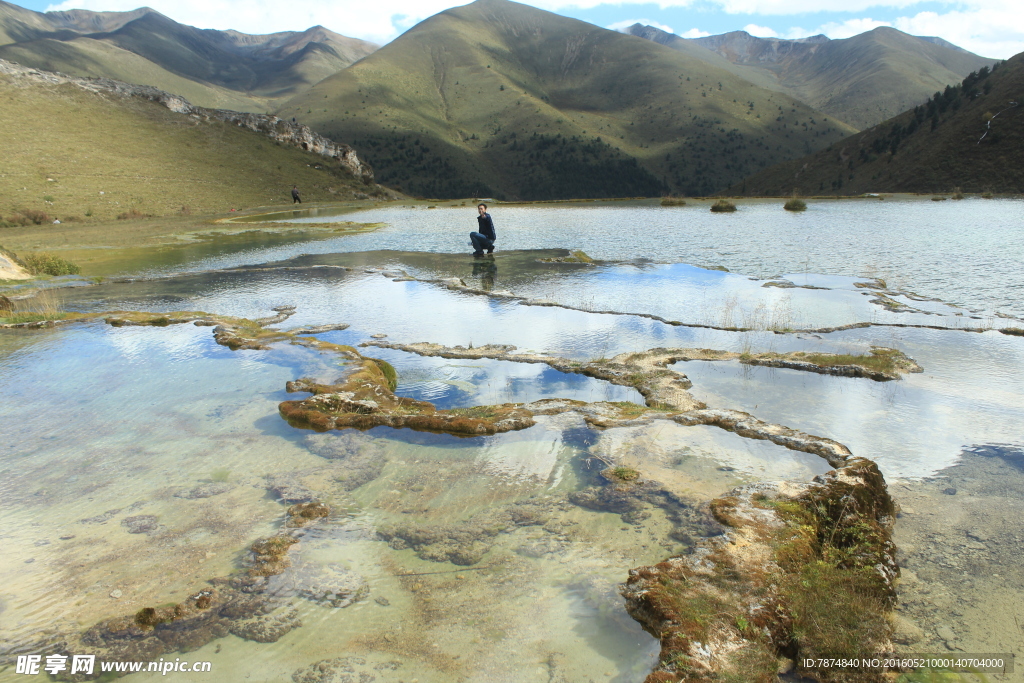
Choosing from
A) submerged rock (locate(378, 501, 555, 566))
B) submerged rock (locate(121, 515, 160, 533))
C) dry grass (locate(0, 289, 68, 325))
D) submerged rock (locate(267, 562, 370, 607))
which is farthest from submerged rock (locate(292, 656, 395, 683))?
dry grass (locate(0, 289, 68, 325))

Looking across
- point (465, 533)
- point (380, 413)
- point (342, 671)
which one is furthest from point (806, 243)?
point (342, 671)

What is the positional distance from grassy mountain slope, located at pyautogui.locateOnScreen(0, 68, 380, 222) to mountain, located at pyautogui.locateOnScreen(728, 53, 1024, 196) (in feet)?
244

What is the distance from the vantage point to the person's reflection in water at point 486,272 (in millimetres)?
18734

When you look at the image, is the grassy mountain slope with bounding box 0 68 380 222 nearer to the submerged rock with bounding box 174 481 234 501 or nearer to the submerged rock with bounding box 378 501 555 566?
the submerged rock with bounding box 174 481 234 501

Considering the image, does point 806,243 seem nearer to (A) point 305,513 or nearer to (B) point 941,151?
(A) point 305,513

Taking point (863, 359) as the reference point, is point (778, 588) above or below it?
below

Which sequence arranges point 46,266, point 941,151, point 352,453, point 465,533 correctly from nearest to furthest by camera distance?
point 465,533 → point 352,453 → point 46,266 → point 941,151

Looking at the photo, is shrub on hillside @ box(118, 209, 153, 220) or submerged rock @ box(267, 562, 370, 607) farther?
shrub on hillside @ box(118, 209, 153, 220)

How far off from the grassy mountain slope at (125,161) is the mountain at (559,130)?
53980mm

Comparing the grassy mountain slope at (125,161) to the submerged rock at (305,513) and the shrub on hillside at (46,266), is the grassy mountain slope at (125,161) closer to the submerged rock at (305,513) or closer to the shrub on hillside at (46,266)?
the shrub on hillside at (46,266)

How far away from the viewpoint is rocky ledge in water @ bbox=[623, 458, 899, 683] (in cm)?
364

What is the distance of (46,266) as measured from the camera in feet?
72.5

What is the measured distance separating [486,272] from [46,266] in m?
18.2

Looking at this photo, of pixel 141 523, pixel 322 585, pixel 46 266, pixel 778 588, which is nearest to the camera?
pixel 778 588
